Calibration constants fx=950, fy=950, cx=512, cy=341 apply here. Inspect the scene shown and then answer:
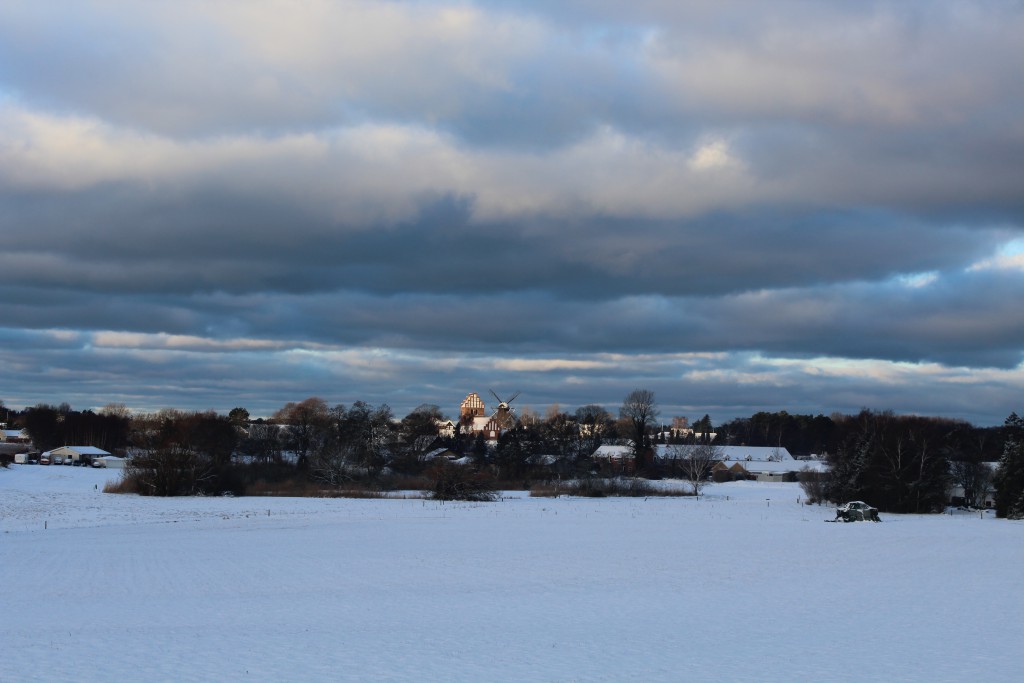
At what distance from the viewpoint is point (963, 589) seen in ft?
100

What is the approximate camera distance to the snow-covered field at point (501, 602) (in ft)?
59.0

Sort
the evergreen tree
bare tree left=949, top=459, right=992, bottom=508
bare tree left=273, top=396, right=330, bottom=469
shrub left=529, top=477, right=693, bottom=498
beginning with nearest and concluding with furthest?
the evergreen tree < bare tree left=949, top=459, right=992, bottom=508 < shrub left=529, top=477, right=693, bottom=498 < bare tree left=273, top=396, right=330, bottom=469

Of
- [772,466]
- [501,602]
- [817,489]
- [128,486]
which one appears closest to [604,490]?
[817,489]

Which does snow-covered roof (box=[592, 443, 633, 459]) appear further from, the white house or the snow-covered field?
the snow-covered field

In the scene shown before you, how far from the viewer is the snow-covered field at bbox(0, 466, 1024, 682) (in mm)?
17984

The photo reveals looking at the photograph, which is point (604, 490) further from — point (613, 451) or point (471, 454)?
point (613, 451)

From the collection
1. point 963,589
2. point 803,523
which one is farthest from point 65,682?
point 803,523

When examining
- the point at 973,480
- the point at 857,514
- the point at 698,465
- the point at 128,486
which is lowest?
Result: the point at 128,486

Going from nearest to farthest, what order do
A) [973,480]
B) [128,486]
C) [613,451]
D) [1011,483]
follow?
[1011,483], [128,486], [973,480], [613,451]

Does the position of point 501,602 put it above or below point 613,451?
above

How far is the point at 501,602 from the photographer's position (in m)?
26.7

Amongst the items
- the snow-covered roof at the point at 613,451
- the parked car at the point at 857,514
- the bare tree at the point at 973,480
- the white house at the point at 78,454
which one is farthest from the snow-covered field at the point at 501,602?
the white house at the point at 78,454

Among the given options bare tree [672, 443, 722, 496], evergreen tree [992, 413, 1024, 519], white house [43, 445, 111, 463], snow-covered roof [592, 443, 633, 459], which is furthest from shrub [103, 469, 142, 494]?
white house [43, 445, 111, 463]

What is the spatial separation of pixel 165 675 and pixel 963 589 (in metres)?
24.9
